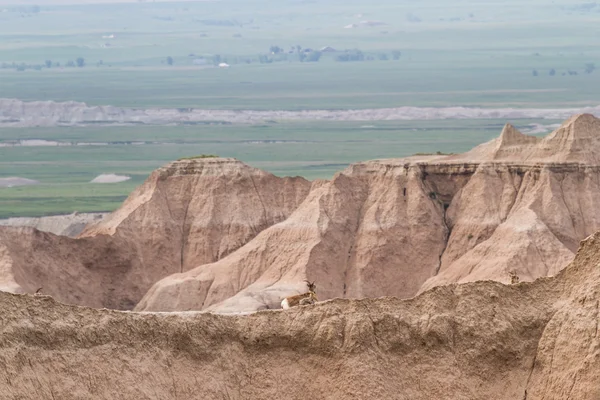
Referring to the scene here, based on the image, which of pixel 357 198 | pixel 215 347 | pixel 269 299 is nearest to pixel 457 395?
pixel 215 347

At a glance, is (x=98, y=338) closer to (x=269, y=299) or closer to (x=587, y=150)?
(x=269, y=299)

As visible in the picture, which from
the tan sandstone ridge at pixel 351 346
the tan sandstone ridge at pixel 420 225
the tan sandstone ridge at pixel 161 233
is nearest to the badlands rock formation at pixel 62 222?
the tan sandstone ridge at pixel 161 233

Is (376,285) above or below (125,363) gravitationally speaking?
below

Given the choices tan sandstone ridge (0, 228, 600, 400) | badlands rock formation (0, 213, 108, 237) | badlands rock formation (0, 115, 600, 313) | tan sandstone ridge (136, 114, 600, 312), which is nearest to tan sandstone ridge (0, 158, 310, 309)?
badlands rock formation (0, 115, 600, 313)

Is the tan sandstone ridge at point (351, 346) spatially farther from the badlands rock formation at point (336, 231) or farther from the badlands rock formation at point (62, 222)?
the badlands rock formation at point (62, 222)

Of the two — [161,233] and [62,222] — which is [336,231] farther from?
[62,222]

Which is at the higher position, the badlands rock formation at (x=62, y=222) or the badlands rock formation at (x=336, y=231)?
the badlands rock formation at (x=336, y=231)

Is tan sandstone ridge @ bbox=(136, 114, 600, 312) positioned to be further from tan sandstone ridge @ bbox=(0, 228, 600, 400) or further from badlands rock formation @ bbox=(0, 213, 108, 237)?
tan sandstone ridge @ bbox=(0, 228, 600, 400)
